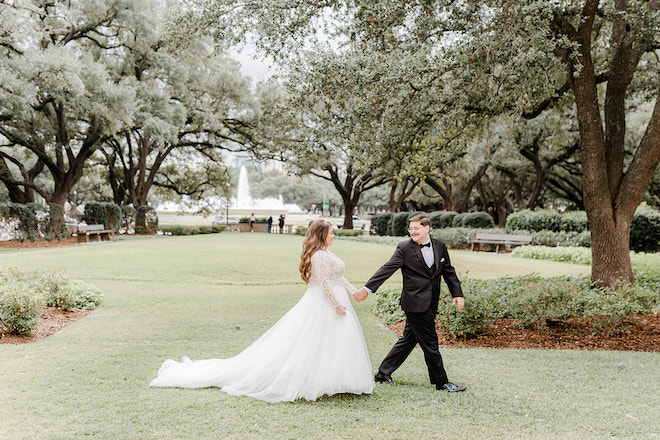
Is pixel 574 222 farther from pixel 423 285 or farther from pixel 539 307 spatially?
pixel 423 285

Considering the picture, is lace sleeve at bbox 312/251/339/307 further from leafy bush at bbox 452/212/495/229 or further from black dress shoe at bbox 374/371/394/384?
leafy bush at bbox 452/212/495/229

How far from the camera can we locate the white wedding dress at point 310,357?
447cm

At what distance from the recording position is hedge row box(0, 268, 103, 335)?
6703 millimetres

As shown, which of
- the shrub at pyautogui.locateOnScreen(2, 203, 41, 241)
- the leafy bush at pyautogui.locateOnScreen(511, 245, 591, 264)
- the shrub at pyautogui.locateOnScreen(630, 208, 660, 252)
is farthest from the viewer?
the shrub at pyautogui.locateOnScreen(2, 203, 41, 241)

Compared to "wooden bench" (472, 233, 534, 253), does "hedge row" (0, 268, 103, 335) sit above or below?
below

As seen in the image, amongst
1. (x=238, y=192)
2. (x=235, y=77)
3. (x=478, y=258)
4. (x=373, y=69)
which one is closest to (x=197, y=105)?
(x=235, y=77)

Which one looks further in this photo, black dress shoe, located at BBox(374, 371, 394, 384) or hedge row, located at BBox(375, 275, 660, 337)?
hedge row, located at BBox(375, 275, 660, 337)

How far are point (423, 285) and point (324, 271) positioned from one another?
1.03 m

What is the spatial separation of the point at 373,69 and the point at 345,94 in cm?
65

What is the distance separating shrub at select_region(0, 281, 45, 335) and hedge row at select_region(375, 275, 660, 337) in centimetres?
592

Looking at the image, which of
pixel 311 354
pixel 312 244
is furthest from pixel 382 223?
pixel 311 354

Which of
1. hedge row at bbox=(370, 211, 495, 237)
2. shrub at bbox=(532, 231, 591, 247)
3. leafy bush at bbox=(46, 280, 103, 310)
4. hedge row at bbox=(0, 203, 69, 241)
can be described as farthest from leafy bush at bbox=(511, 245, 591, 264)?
hedge row at bbox=(0, 203, 69, 241)

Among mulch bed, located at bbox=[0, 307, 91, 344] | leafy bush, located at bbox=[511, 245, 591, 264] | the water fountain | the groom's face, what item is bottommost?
mulch bed, located at bbox=[0, 307, 91, 344]

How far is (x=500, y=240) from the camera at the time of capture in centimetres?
2238
